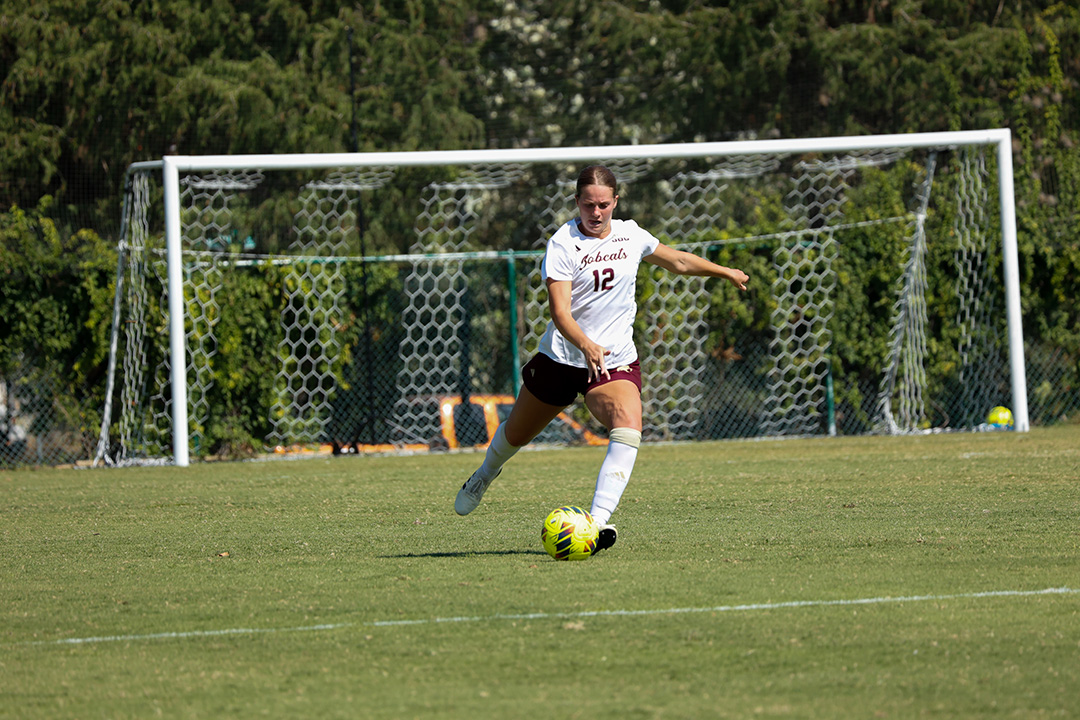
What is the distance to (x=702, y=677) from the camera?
369cm

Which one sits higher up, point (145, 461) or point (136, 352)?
point (136, 352)

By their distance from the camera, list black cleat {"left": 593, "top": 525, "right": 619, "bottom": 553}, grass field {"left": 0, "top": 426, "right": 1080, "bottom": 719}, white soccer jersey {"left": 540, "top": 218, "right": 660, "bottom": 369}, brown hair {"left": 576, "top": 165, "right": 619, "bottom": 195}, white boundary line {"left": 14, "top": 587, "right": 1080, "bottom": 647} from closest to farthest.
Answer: grass field {"left": 0, "top": 426, "right": 1080, "bottom": 719}, white boundary line {"left": 14, "top": 587, "right": 1080, "bottom": 647}, black cleat {"left": 593, "top": 525, "right": 619, "bottom": 553}, brown hair {"left": 576, "top": 165, "right": 619, "bottom": 195}, white soccer jersey {"left": 540, "top": 218, "right": 660, "bottom": 369}

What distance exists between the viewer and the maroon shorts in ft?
20.6

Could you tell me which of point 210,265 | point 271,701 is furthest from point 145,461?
point 271,701

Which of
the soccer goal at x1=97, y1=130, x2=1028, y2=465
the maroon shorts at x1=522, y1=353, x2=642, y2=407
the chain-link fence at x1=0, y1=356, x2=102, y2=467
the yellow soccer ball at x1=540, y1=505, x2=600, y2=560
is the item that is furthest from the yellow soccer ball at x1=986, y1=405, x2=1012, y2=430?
the yellow soccer ball at x1=540, y1=505, x2=600, y2=560

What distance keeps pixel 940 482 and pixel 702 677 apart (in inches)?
230

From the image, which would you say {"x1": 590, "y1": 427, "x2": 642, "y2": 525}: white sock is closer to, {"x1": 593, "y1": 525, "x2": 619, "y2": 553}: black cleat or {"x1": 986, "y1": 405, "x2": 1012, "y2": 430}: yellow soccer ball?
{"x1": 593, "y1": 525, "x2": 619, "y2": 553}: black cleat

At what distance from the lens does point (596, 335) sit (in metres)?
6.30

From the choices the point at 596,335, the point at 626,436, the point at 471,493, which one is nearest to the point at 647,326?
the point at 471,493

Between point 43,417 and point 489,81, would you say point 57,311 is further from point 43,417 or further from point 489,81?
point 489,81

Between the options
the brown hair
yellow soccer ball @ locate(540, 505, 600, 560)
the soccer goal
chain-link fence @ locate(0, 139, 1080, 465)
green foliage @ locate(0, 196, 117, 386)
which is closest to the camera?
yellow soccer ball @ locate(540, 505, 600, 560)

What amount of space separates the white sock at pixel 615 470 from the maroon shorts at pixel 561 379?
355 millimetres

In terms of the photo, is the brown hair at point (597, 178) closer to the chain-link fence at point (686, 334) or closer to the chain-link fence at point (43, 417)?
the chain-link fence at point (686, 334)

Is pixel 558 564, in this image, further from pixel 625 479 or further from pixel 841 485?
pixel 841 485
